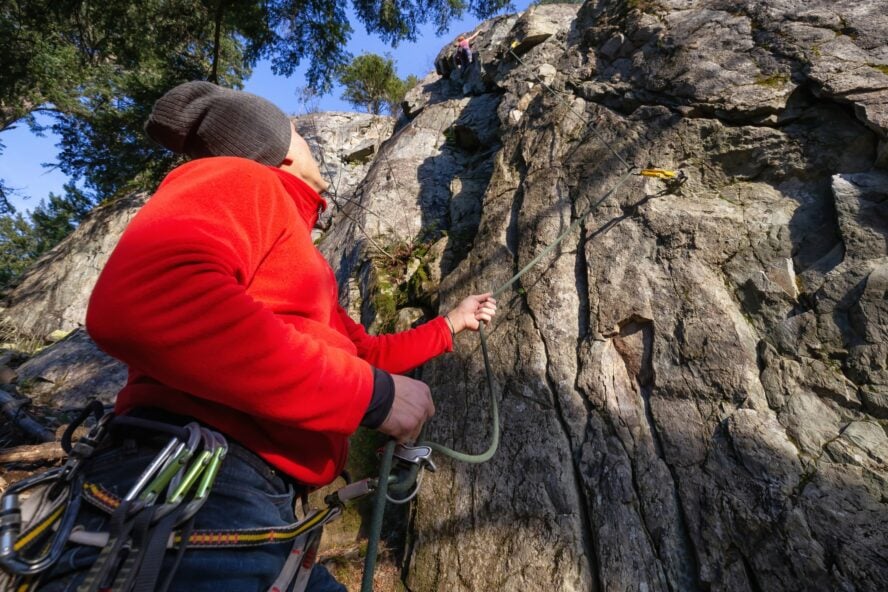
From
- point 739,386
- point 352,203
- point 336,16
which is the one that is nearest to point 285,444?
point 739,386

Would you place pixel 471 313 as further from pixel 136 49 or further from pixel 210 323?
pixel 136 49

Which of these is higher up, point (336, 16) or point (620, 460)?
point (336, 16)

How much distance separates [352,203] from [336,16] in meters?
2.72

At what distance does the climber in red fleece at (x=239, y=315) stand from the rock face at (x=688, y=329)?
4.53 ft

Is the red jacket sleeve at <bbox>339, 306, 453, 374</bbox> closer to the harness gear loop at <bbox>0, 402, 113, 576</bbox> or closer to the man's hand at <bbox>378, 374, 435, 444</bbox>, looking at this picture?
the man's hand at <bbox>378, 374, 435, 444</bbox>

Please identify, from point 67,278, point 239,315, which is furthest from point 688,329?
point 67,278

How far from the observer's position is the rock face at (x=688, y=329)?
1951 mm

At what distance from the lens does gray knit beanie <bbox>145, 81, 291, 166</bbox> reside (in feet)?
5.12

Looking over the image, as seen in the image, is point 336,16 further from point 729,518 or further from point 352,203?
point 729,518

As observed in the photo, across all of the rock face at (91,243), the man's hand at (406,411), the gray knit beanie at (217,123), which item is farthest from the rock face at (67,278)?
the man's hand at (406,411)

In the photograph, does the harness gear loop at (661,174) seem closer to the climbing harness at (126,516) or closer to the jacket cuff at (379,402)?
the jacket cuff at (379,402)

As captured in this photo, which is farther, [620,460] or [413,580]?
[413,580]

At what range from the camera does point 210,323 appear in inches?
39.9

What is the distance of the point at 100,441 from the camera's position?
1.14m
